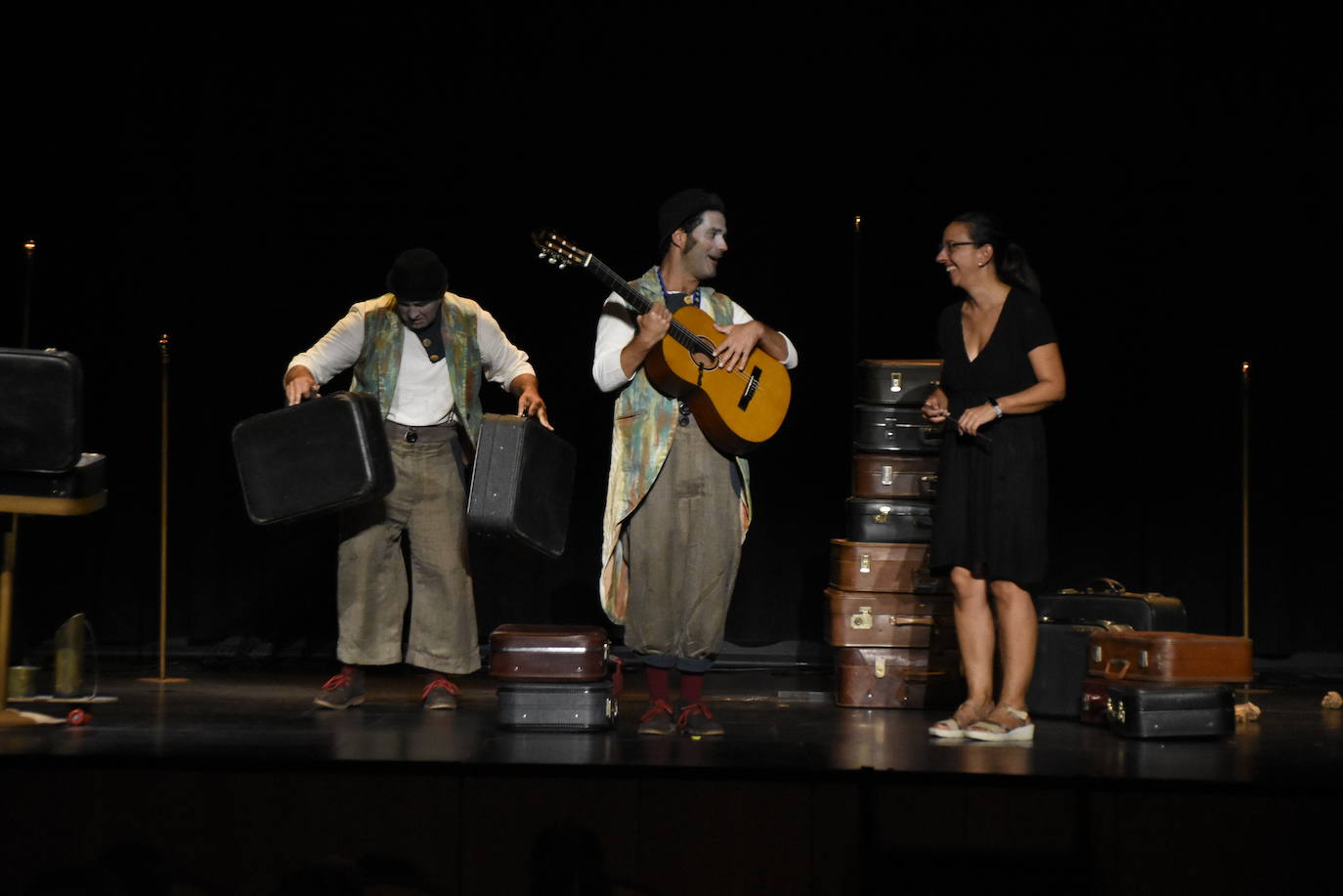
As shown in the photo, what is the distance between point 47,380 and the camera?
4.26 metres

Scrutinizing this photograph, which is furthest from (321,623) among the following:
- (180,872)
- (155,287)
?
(180,872)

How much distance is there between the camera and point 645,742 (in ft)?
13.7

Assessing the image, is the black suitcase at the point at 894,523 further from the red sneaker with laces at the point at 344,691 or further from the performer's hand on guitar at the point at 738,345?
the red sneaker with laces at the point at 344,691

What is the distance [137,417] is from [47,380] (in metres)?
2.94

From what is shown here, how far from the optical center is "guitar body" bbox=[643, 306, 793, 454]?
14.0 ft

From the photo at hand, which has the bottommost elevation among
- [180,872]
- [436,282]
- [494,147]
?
[180,872]

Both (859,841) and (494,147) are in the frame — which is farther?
(494,147)

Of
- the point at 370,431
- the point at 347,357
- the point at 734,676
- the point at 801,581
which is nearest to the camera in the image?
the point at 370,431

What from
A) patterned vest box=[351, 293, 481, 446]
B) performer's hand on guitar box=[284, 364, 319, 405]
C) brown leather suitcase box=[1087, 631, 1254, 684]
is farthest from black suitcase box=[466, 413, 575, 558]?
brown leather suitcase box=[1087, 631, 1254, 684]

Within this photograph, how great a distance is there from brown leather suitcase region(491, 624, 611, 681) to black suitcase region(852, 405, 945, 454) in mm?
1820

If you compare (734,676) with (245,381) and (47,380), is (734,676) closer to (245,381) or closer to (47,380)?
(245,381)

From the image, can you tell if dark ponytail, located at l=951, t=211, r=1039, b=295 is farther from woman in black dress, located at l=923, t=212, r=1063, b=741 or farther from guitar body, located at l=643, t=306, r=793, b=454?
guitar body, located at l=643, t=306, r=793, b=454

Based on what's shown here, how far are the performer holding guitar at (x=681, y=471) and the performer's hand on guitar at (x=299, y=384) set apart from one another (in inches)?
41.6

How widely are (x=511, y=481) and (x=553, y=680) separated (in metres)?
0.68
